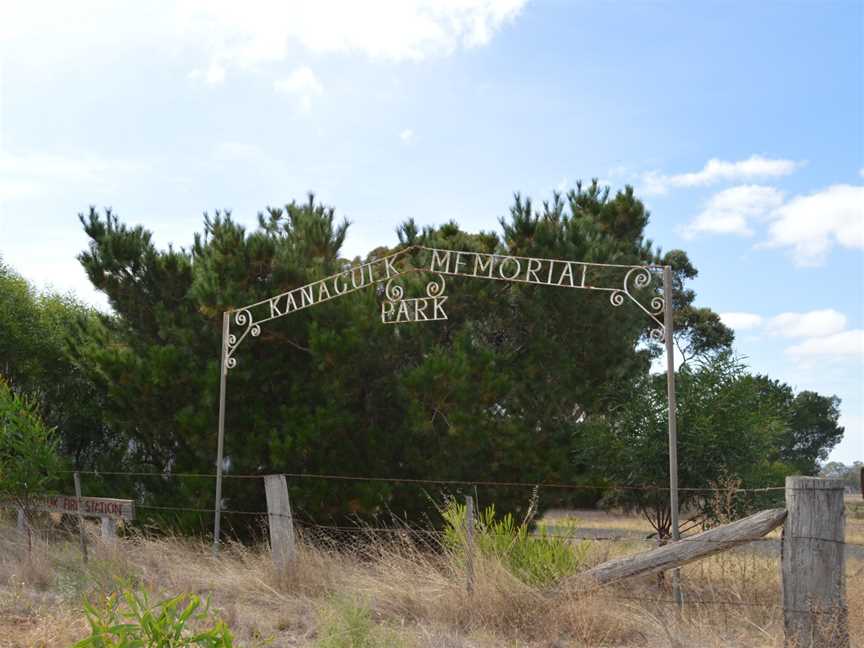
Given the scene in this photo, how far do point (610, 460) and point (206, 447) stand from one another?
16.4 feet

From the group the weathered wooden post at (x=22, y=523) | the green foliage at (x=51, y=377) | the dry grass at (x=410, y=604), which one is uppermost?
the green foliage at (x=51, y=377)

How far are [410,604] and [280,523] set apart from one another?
194 centimetres

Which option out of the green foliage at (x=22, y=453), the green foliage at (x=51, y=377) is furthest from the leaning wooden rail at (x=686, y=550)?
the green foliage at (x=51, y=377)

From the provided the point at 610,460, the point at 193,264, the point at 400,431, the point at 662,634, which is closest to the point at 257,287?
the point at 193,264

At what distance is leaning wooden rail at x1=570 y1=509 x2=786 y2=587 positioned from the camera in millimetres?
6605

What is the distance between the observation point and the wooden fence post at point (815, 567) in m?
6.14

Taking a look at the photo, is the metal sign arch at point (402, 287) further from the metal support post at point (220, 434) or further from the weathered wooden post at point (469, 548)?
the weathered wooden post at point (469, 548)

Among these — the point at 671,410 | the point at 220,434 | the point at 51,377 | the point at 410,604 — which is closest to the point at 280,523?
the point at 220,434

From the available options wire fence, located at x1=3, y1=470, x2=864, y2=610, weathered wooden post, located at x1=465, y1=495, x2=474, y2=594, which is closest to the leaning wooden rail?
wire fence, located at x1=3, y1=470, x2=864, y2=610

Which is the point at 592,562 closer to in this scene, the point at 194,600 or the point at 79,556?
the point at 194,600

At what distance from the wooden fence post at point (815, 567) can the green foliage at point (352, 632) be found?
9.29 ft

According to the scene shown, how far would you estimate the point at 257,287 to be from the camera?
11.4 metres

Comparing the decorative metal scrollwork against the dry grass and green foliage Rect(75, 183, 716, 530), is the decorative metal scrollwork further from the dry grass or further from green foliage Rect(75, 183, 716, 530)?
the dry grass

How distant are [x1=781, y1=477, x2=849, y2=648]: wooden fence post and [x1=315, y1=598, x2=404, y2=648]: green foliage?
283cm
